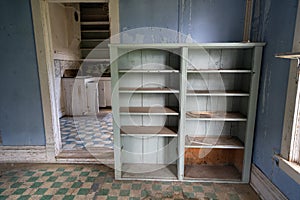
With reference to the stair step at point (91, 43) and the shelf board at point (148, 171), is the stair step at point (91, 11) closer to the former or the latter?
the stair step at point (91, 43)

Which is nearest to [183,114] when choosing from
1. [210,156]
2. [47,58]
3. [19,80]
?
[210,156]

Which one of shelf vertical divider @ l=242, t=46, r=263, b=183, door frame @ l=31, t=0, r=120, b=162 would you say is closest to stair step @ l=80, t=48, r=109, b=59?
door frame @ l=31, t=0, r=120, b=162

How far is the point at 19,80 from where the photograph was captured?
103 inches

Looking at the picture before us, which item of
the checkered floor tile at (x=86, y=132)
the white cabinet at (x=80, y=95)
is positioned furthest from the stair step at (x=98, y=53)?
the checkered floor tile at (x=86, y=132)

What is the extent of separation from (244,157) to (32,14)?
10.3ft

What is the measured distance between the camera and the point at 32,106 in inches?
105

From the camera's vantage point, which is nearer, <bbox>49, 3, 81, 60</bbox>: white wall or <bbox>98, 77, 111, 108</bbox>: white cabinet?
<bbox>49, 3, 81, 60</bbox>: white wall

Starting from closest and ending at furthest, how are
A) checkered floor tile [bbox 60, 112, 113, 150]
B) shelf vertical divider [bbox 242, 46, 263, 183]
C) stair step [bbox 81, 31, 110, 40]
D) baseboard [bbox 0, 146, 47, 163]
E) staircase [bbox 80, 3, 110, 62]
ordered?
shelf vertical divider [bbox 242, 46, 263, 183]
baseboard [bbox 0, 146, 47, 163]
checkered floor tile [bbox 60, 112, 113, 150]
staircase [bbox 80, 3, 110, 62]
stair step [bbox 81, 31, 110, 40]

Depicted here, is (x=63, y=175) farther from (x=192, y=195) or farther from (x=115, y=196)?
(x=192, y=195)

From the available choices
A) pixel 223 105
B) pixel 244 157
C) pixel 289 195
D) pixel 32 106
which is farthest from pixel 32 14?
pixel 289 195

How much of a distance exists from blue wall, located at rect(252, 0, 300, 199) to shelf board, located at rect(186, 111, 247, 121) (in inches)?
8.5

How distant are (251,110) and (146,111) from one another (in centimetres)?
116

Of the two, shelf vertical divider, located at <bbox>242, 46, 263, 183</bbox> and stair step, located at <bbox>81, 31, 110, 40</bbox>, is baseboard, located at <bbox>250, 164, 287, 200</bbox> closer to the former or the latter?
shelf vertical divider, located at <bbox>242, 46, 263, 183</bbox>

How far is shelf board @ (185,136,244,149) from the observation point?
222 cm
